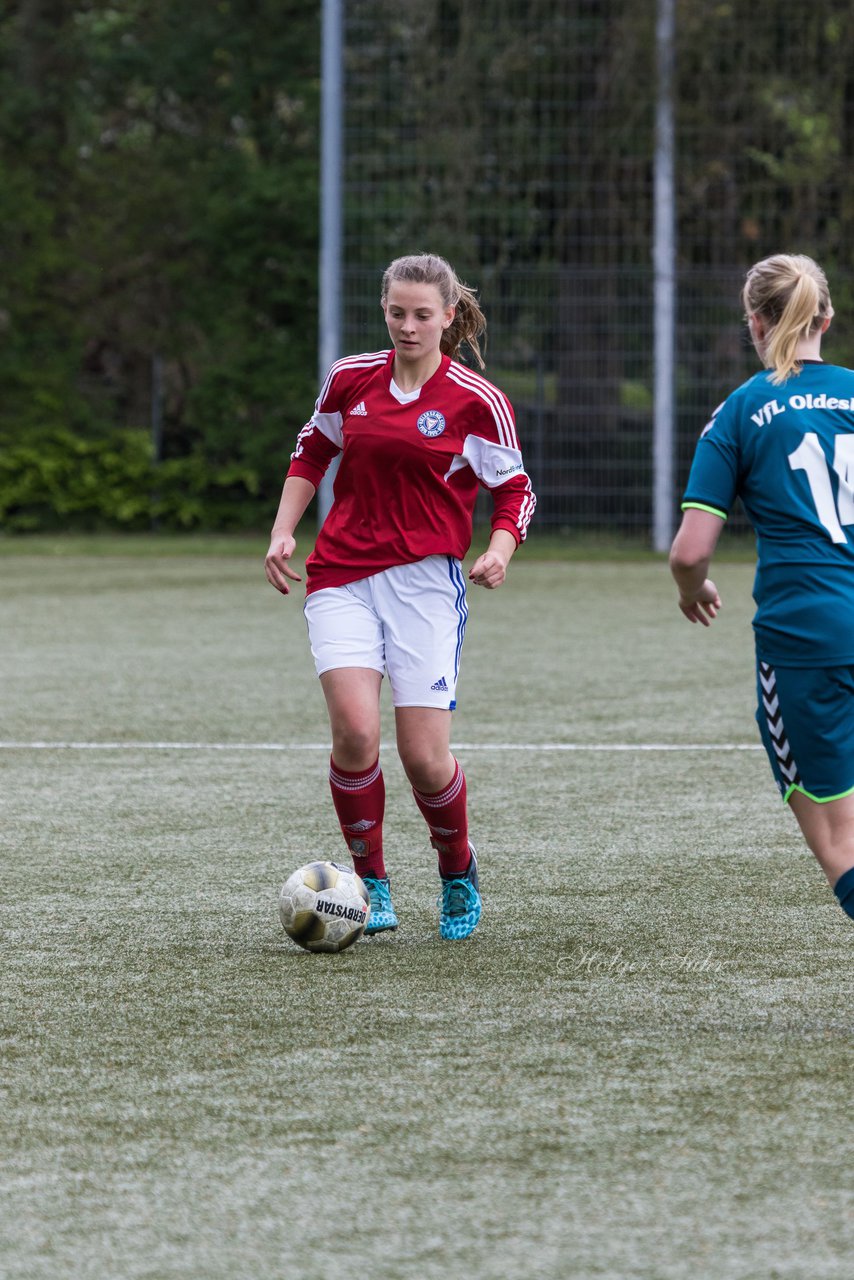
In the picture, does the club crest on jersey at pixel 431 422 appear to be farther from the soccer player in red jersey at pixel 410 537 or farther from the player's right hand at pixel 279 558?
the player's right hand at pixel 279 558

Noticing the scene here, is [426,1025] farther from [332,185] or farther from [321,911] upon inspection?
[332,185]

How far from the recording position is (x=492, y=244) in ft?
69.3

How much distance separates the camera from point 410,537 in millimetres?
4820

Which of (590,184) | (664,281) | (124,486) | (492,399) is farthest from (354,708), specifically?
(124,486)

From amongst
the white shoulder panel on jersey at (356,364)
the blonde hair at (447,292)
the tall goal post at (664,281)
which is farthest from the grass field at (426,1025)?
the tall goal post at (664,281)

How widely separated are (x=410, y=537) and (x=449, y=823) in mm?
762

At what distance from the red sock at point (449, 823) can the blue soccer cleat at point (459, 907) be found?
1.1 inches

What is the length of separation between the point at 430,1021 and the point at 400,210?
17951mm

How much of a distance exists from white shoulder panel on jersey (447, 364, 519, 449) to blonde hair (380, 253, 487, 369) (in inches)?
4.7

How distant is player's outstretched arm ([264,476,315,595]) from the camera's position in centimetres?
490

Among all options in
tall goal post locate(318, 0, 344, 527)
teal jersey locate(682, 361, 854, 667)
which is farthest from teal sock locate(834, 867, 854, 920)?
tall goal post locate(318, 0, 344, 527)

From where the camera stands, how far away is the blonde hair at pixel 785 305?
380 cm

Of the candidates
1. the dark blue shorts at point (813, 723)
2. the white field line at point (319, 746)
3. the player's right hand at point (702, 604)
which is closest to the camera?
the dark blue shorts at point (813, 723)

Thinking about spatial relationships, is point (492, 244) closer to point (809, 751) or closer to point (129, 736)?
point (129, 736)
